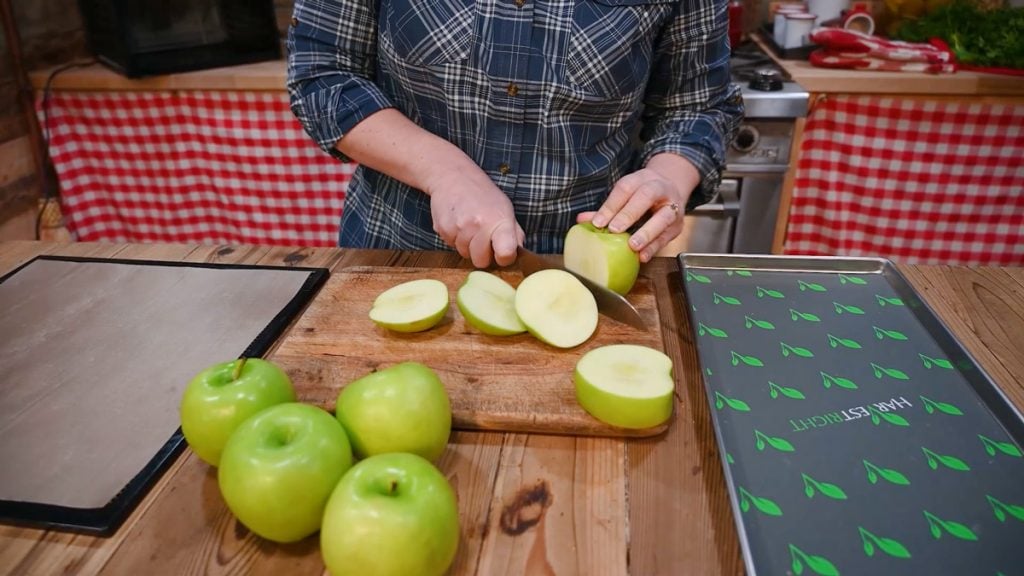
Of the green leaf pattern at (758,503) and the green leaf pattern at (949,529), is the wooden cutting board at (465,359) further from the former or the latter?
the green leaf pattern at (949,529)

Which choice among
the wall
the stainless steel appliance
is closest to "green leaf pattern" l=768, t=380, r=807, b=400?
the stainless steel appliance

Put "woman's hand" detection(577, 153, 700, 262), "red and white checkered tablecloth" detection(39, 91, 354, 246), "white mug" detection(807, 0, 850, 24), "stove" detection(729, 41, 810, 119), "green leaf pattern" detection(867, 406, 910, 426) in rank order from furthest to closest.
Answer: "white mug" detection(807, 0, 850, 24) < "red and white checkered tablecloth" detection(39, 91, 354, 246) < "stove" detection(729, 41, 810, 119) < "woman's hand" detection(577, 153, 700, 262) < "green leaf pattern" detection(867, 406, 910, 426)

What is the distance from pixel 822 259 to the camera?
42.8 inches

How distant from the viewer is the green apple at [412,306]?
0.92 metres

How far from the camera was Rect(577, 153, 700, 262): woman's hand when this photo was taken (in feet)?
3.32

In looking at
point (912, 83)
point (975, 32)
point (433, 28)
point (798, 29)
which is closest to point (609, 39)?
point (433, 28)

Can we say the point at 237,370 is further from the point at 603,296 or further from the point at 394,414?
the point at 603,296

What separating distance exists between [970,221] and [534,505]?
6.56ft

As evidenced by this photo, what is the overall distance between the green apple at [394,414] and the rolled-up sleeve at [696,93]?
0.65 m

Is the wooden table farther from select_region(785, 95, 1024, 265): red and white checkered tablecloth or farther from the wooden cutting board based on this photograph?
select_region(785, 95, 1024, 265): red and white checkered tablecloth

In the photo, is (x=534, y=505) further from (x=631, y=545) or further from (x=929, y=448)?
(x=929, y=448)

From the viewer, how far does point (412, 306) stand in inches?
37.0

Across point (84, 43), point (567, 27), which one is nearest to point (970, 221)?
point (567, 27)

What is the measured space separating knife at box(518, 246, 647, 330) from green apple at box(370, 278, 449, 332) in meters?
0.12
